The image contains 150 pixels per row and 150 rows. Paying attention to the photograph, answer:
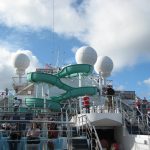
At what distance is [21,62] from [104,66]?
8.57m

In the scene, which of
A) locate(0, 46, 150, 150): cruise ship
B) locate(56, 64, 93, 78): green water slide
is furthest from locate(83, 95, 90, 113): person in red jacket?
locate(56, 64, 93, 78): green water slide

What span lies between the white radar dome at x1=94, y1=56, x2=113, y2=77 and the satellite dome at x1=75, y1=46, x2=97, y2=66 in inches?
87.4

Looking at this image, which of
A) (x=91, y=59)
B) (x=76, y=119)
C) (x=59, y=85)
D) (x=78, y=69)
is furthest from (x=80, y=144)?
(x=91, y=59)

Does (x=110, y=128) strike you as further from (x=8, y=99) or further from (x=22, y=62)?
(x=22, y=62)

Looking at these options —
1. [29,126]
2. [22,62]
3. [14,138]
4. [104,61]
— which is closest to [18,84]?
[22,62]

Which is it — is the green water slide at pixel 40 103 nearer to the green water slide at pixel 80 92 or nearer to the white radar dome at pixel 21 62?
the green water slide at pixel 80 92

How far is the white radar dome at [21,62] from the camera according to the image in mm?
34219

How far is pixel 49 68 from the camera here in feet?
107

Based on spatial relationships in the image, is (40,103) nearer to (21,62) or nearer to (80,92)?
(80,92)

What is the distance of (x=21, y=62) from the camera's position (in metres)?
34.2

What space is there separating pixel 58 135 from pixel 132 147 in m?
4.66

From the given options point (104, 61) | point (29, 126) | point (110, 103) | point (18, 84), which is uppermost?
point (104, 61)

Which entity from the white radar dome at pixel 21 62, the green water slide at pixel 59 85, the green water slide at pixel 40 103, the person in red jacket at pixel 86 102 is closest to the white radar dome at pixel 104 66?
the white radar dome at pixel 21 62

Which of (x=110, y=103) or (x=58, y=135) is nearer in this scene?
(x=58, y=135)
